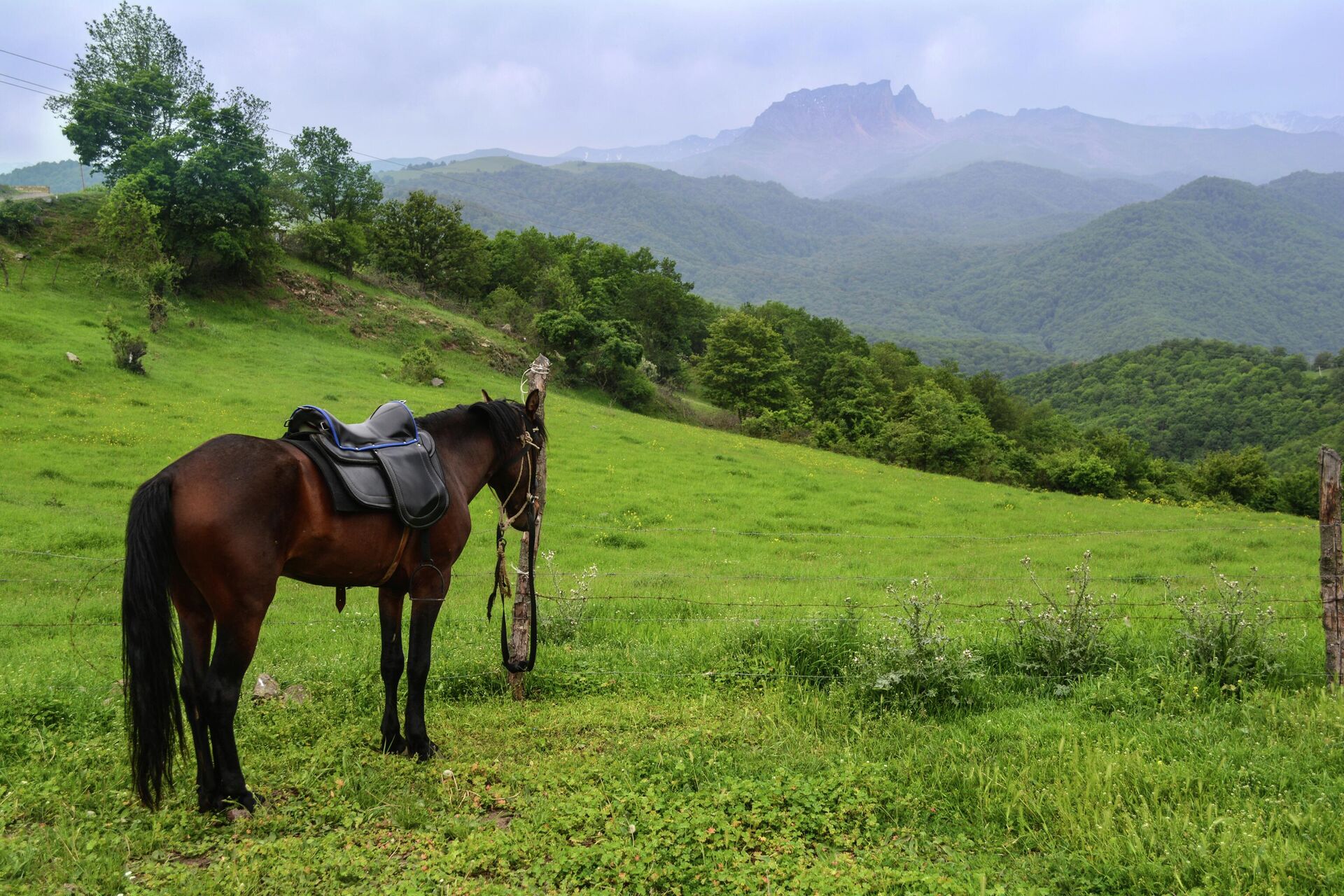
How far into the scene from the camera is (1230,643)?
639 cm

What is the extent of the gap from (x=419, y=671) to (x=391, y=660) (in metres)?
0.24

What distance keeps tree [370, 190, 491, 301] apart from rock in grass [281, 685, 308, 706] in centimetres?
4874

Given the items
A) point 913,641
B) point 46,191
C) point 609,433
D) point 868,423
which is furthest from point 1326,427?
point 46,191

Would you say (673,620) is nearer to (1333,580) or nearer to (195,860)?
(195,860)

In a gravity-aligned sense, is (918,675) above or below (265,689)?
above

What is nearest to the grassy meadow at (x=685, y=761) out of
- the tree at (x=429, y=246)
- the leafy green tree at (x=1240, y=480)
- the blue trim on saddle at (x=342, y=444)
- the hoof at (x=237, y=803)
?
the hoof at (x=237, y=803)

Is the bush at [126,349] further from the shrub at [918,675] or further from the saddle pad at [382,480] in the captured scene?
the shrub at [918,675]

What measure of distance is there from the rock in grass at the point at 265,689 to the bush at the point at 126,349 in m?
23.5

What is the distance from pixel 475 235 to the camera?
54250 mm

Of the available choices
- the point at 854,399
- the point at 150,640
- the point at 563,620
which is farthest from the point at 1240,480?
the point at 150,640

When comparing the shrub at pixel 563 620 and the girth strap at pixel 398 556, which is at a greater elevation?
the girth strap at pixel 398 556

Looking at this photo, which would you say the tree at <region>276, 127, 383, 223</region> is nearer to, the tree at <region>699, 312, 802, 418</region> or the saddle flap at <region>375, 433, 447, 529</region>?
the tree at <region>699, 312, 802, 418</region>

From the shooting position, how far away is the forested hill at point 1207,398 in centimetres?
7556

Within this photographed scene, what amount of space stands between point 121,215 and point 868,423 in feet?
132
